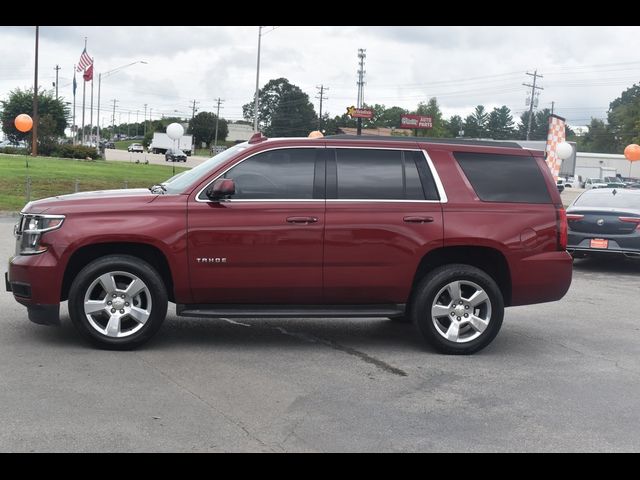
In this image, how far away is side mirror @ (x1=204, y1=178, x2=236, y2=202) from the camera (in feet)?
22.4

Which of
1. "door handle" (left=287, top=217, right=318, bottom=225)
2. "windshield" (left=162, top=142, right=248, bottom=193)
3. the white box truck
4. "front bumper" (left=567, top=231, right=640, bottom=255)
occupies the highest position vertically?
the white box truck

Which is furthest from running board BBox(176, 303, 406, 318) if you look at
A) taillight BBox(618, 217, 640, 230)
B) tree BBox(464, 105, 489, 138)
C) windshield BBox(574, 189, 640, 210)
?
tree BBox(464, 105, 489, 138)

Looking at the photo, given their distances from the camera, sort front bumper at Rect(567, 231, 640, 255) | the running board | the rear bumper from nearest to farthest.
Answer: the running board < the rear bumper < front bumper at Rect(567, 231, 640, 255)

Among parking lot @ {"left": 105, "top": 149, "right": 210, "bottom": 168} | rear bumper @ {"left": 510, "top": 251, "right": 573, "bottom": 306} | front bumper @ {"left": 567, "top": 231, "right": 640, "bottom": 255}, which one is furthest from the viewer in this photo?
parking lot @ {"left": 105, "top": 149, "right": 210, "bottom": 168}

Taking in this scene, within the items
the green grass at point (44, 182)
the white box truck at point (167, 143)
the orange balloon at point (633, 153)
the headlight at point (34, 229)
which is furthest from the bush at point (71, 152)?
the headlight at point (34, 229)

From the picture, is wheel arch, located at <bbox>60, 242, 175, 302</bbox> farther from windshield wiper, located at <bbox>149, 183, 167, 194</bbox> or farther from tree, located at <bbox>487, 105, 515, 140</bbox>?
tree, located at <bbox>487, 105, 515, 140</bbox>

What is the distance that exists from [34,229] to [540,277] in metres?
4.61

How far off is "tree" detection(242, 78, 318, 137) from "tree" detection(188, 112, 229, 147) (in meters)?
17.9

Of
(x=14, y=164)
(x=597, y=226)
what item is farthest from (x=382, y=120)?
(x=597, y=226)

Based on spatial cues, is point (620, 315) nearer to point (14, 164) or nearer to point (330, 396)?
point (330, 396)

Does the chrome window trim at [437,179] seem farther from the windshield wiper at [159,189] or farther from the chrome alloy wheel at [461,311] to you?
the windshield wiper at [159,189]

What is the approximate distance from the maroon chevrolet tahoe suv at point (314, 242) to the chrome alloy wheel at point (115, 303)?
0.03 ft
